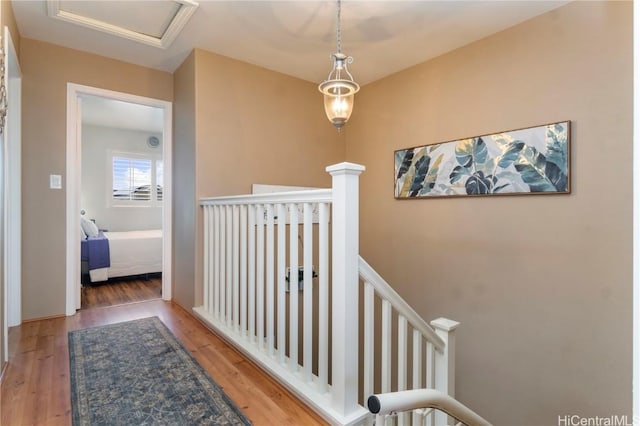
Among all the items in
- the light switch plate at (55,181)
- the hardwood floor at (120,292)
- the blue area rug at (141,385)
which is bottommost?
the hardwood floor at (120,292)

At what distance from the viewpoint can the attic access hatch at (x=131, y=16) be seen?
2.17 m

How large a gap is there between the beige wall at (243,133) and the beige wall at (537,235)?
1027 mm

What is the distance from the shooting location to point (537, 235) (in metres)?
2.30

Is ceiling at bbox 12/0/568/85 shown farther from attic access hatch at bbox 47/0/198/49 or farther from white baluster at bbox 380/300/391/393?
white baluster at bbox 380/300/391/393

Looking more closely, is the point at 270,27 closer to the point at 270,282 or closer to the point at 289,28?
the point at 289,28

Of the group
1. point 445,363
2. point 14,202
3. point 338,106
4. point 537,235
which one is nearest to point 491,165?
point 537,235

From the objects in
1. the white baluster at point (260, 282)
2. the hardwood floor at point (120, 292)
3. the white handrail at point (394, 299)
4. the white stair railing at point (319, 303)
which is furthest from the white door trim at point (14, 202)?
the white handrail at point (394, 299)

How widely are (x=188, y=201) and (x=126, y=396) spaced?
5.37ft

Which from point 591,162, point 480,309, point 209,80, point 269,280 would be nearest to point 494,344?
point 480,309

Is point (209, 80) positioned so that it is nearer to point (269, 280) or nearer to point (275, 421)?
point (269, 280)

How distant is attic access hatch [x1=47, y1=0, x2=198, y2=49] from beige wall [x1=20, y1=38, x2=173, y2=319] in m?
0.54

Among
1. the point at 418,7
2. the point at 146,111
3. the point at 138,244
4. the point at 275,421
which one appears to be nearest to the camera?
the point at 275,421

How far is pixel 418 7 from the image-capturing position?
2197mm

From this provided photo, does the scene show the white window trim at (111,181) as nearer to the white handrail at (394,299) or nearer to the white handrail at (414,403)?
the white handrail at (394,299)
